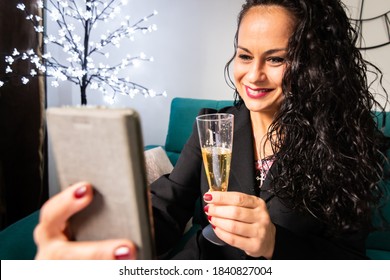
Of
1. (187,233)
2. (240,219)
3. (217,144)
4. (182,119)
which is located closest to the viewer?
(240,219)

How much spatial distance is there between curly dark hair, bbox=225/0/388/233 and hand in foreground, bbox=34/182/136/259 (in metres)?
0.73

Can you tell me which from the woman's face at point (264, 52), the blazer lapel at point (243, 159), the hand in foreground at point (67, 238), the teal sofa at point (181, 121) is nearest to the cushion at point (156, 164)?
the teal sofa at point (181, 121)

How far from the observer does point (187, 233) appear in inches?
77.5

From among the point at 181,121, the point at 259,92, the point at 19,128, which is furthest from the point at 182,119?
the point at 259,92

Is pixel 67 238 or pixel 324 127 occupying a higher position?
pixel 324 127

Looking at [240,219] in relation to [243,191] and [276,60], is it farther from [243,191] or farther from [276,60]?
[276,60]

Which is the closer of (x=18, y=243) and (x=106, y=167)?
(x=106, y=167)

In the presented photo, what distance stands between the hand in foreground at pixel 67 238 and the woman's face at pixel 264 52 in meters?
0.73

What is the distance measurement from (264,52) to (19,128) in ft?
7.05

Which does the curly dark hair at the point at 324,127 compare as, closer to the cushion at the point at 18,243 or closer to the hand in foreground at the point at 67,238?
the hand in foreground at the point at 67,238

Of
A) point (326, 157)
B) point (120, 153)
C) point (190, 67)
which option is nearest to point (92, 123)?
point (120, 153)

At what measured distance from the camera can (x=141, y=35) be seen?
2.93 metres
